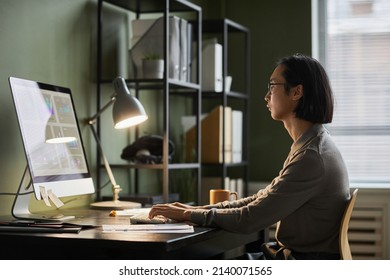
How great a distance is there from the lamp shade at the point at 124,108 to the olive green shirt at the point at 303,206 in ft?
2.03

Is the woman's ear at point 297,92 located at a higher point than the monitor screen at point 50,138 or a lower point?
higher

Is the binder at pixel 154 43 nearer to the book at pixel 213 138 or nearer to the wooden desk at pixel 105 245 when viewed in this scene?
the book at pixel 213 138

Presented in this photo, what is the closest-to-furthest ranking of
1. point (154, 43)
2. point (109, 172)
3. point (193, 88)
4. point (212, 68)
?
point (109, 172), point (154, 43), point (193, 88), point (212, 68)

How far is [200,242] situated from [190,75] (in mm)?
1492

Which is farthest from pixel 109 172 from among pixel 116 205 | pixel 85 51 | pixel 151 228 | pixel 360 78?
pixel 360 78

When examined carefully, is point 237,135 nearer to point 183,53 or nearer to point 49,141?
point 183,53

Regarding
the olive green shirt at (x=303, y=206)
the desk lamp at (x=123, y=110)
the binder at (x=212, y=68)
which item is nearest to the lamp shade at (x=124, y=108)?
the desk lamp at (x=123, y=110)

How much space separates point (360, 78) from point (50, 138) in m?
2.48

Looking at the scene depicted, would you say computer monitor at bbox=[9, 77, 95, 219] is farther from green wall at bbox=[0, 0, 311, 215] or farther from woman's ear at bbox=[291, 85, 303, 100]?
woman's ear at bbox=[291, 85, 303, 100]

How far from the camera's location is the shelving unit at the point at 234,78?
384 centimetres

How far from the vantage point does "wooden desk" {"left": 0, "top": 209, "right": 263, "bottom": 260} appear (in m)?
1.89

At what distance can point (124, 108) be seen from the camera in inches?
107

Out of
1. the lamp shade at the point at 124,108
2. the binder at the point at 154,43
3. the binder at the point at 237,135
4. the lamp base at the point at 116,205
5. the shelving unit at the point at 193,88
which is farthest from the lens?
the binder at the point at 237,135

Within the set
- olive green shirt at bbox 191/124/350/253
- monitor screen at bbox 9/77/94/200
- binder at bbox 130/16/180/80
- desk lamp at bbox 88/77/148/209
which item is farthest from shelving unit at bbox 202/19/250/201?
olive green shirt at bbox 191/124/350/253
